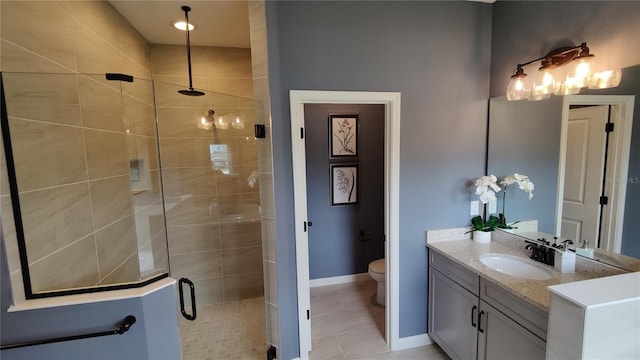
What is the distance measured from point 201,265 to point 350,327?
5.46 ft

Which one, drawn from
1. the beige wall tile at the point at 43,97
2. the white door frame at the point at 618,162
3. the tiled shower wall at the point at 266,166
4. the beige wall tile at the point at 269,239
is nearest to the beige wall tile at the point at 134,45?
the beige wall tile at the point at 43,97

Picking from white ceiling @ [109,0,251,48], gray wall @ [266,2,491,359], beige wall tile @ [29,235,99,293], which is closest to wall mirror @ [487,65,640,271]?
gray wall @ [266,2,491,359]

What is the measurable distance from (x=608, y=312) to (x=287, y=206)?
1717 millimetres

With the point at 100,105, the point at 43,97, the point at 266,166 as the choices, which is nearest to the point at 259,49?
the point at 266,166

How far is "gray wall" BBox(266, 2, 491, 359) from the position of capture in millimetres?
1941

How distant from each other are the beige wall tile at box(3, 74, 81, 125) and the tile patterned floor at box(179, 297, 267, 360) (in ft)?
5.28

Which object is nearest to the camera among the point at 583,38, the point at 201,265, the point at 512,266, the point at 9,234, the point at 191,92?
the point at 9,234

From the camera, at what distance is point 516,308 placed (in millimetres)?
1523

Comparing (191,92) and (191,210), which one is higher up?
(191,92)

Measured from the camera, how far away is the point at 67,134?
151 centimetres

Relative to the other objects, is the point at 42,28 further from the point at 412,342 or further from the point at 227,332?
the point at 412,342

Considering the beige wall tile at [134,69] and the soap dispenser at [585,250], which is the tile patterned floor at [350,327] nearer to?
the soap dispenser at [585,250]

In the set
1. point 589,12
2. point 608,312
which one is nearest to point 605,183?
point 608,312

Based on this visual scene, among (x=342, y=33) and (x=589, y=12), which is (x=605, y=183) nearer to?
(x=589, y=12)
